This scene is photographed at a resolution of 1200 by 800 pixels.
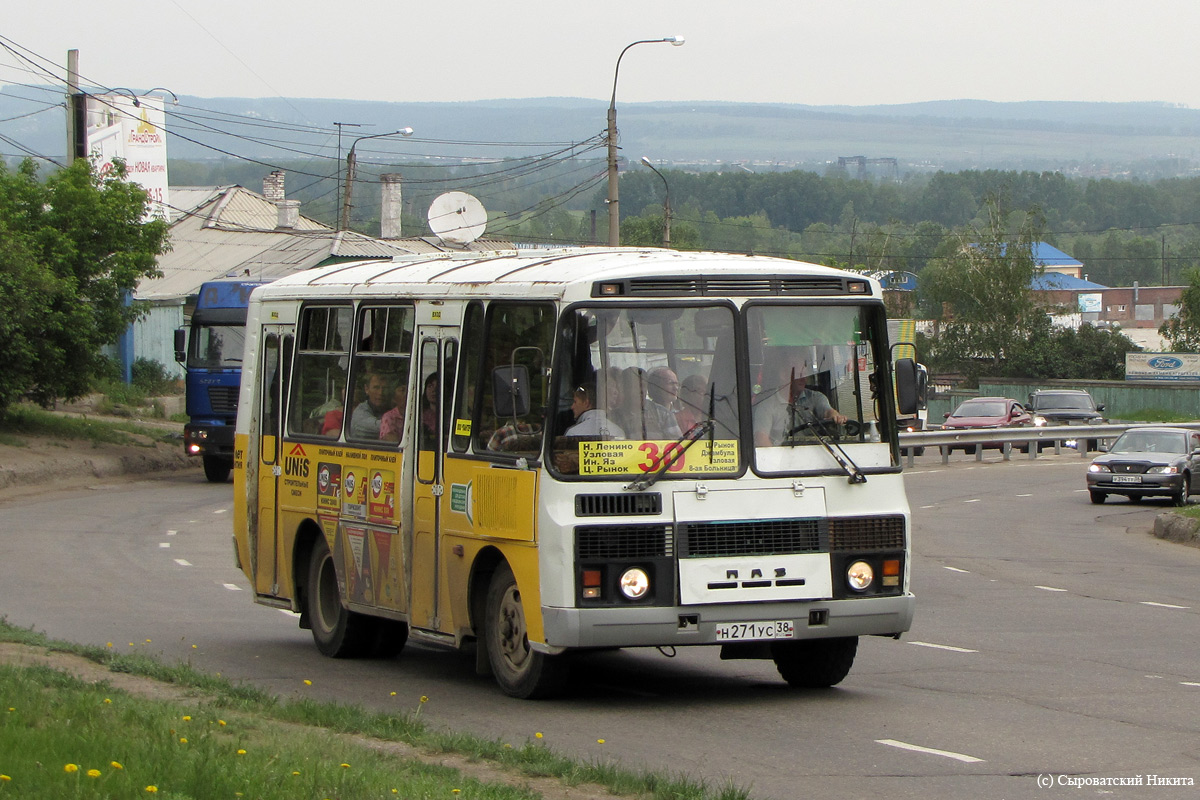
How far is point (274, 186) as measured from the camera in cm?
7969

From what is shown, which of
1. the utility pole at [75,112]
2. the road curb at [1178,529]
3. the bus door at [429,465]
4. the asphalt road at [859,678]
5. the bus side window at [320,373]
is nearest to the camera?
the asphalt road at [859,678]

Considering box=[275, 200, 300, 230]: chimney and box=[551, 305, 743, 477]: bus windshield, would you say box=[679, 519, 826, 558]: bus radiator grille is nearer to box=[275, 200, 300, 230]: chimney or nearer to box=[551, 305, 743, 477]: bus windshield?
box=[551, 305, 743, 477]: bus windshield

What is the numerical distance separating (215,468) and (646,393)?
24642 millimetres

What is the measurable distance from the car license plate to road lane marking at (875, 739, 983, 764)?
1.02 meters

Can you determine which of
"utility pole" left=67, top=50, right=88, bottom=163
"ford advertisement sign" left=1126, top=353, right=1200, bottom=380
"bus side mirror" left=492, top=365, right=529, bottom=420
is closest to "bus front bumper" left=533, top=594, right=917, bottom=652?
"bus side mirror" left=492, top=365, right=529, bottom=420

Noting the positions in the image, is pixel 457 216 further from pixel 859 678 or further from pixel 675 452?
pixel 675 452

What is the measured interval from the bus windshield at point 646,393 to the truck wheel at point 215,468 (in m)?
24.1

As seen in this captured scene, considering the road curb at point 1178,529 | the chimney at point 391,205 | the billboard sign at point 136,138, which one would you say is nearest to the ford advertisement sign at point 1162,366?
the chimney at point 391,205

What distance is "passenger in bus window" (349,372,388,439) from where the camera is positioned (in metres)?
11.1

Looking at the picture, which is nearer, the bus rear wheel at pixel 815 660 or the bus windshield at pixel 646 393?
the bus windshield at pixel 646 393

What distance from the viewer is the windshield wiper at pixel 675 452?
905 centimetres

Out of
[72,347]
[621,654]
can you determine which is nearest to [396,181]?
[72,347]

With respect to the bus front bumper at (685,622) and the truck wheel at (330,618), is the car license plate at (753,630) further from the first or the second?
the truck wheel at (330,618)

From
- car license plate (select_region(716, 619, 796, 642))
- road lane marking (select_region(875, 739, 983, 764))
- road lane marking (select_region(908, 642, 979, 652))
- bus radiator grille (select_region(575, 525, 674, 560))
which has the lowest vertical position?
road lane marking (select_region(908, 642, 979, 652))
